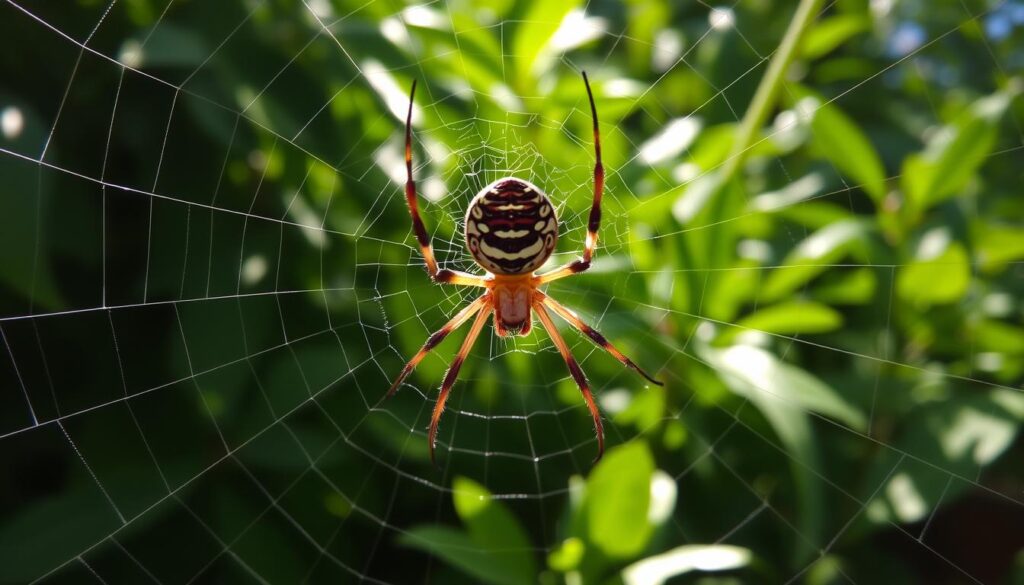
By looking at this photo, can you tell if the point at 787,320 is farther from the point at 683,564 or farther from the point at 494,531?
the point at 494,531

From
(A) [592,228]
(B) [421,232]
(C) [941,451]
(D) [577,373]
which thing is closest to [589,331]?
(D) [577,373]

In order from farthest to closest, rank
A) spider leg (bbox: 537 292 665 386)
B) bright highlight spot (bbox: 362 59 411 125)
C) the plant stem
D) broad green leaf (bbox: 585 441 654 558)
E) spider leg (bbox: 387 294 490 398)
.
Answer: spider leg (bbox: 387 294 490 398), spider leg (bbox: 537 292 665 386), bright highlight spot (bbox: 362 59 411 125), the plant stem, broad green leaf (bbox: 585 441 654 558)

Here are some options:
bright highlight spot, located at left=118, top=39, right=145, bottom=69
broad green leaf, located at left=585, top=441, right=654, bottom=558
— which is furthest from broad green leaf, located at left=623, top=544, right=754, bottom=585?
bright highlight spot, located at left=118, top=39, right=145, bottom=69

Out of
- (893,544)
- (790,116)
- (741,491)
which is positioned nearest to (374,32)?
(790,116)

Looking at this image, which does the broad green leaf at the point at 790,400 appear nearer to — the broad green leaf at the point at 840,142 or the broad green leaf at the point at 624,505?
the broad green leaf at the point at 624,505

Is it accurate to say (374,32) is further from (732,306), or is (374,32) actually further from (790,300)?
(790,300)

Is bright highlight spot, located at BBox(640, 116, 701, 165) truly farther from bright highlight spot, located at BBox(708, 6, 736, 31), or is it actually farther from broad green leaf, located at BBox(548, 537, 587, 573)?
broad green leaf, located at BBox(548, 537, 587, 573)
